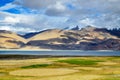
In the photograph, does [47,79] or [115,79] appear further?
[47,79]

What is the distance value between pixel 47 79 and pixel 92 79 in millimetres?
6748

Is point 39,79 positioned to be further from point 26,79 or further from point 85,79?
point 85,79

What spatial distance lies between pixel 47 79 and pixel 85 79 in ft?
18.9

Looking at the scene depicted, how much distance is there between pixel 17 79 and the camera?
133 feet

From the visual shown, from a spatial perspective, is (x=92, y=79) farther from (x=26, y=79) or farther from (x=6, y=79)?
(x=6, y=79)

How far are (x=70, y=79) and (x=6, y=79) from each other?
9577 millimetres

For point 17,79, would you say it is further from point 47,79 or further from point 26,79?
point 47,79

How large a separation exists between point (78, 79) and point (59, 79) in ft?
9.25

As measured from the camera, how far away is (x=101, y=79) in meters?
39.0

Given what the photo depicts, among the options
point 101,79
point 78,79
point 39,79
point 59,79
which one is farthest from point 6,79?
point 101,79

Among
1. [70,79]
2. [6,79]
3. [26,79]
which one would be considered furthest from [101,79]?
[6,79]

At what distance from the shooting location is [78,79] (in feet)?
128

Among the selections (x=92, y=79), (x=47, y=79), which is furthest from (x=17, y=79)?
(x=92, y=79)

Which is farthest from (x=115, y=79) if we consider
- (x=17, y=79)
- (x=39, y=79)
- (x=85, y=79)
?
(x=17, y=79)
